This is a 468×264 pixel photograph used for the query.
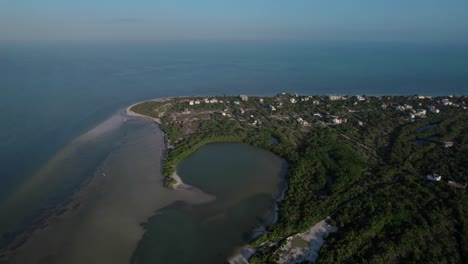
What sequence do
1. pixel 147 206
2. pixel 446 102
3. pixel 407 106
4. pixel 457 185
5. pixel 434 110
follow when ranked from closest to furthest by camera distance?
pixel 147 206, pixel 457 185, pixel 434 110, pixel 407 106, pixel 446 102

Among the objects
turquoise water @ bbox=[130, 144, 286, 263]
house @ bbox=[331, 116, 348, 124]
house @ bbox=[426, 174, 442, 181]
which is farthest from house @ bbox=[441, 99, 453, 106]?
turquoise water @ bbox=[130, 144, 286, 263]

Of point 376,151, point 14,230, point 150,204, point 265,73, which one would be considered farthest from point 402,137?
point 265,73

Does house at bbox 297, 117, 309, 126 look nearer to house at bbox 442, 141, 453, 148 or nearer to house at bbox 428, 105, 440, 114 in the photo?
house at bbox 442, 141, 453, 148

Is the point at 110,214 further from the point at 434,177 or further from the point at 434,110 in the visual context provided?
the point at 434,110

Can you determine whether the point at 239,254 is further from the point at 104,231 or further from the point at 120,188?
the point at 120,188

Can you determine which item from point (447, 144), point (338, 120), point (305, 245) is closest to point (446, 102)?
point (447, 144)
